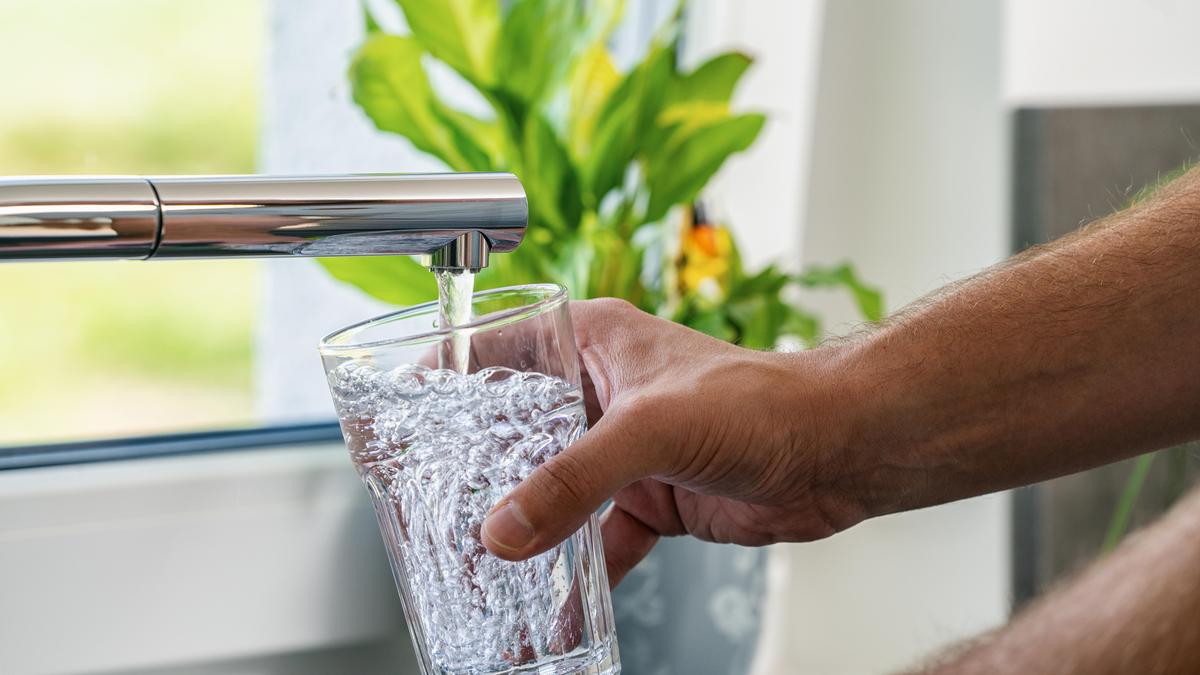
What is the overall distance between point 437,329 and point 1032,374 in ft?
1.28

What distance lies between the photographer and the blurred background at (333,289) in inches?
41.1

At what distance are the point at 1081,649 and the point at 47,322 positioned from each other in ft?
3.78

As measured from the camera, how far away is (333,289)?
1.49 m

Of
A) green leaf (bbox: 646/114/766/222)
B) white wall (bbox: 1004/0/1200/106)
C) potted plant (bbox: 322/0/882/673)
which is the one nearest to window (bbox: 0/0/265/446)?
potted plant (bbox: 322/0/882/673)

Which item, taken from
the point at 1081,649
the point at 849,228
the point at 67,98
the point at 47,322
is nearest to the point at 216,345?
the point at 47,322

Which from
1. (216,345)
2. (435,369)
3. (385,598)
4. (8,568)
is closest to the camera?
(435,369)

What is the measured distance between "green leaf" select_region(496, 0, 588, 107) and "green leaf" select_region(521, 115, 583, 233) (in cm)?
4

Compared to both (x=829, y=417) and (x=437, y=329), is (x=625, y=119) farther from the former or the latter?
(x=437, y=329)

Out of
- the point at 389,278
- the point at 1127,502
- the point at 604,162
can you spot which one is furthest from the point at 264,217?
the point at 1127,502

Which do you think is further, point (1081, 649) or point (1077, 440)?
point (1077, 440)

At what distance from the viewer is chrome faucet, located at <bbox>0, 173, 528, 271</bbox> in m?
0.48

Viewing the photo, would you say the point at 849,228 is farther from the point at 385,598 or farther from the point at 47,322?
the point at 47,322

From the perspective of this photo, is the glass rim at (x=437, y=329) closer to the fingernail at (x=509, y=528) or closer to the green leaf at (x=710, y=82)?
the fingernail at (x=509, y=528)

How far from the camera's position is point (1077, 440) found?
2.45ft
